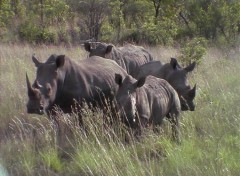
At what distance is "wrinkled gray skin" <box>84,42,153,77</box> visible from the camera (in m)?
12.4

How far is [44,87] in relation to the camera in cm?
805

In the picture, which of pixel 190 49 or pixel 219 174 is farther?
pixel 190 49

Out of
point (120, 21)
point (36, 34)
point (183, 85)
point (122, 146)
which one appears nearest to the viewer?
point (122, 146)

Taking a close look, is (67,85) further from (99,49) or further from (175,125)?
(99,49)

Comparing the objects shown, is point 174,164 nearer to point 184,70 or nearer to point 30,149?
point 30,149

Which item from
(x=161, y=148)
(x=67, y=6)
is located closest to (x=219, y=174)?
(x=161, y=148)

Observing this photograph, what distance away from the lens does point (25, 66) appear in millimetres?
13398

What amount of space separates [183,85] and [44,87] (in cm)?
284

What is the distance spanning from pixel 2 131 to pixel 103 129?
2.10m

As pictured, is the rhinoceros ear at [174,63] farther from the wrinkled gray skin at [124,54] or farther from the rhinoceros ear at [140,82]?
the rhinoceros ear at [140,82]

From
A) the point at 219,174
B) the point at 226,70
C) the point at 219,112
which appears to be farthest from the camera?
the point at 226,70

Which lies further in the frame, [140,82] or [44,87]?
[44,87]

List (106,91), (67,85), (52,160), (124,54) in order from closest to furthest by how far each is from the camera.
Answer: (52,160)
(67,85)
(106,91)
(124,54)

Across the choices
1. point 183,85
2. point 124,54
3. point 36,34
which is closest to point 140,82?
point 183,85
